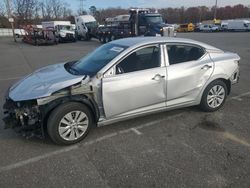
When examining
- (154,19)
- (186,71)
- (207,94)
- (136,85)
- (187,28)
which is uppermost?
(154,19)

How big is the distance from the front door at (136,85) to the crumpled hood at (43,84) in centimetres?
54

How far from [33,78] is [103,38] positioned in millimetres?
23069

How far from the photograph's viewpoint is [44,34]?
27.5 meters

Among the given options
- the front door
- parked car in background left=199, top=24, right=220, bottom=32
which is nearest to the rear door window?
the front door

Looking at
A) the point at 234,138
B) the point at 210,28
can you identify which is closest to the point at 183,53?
the point at 234,138

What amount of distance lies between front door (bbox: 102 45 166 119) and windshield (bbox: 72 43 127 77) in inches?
9.7

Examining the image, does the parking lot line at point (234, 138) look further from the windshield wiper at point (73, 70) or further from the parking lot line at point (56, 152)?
the windshield wiper at point (73, 70)

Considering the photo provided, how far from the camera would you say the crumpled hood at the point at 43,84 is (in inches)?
152

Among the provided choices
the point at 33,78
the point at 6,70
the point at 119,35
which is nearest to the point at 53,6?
the point at 119,35

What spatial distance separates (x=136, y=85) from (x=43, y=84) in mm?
1486

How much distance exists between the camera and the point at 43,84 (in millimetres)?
4066

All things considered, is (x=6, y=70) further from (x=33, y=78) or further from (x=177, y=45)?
(x=177, y=45)

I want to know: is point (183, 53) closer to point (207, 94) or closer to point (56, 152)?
point (207, 94)

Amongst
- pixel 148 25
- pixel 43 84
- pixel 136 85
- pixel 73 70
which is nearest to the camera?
pixel 43 84
